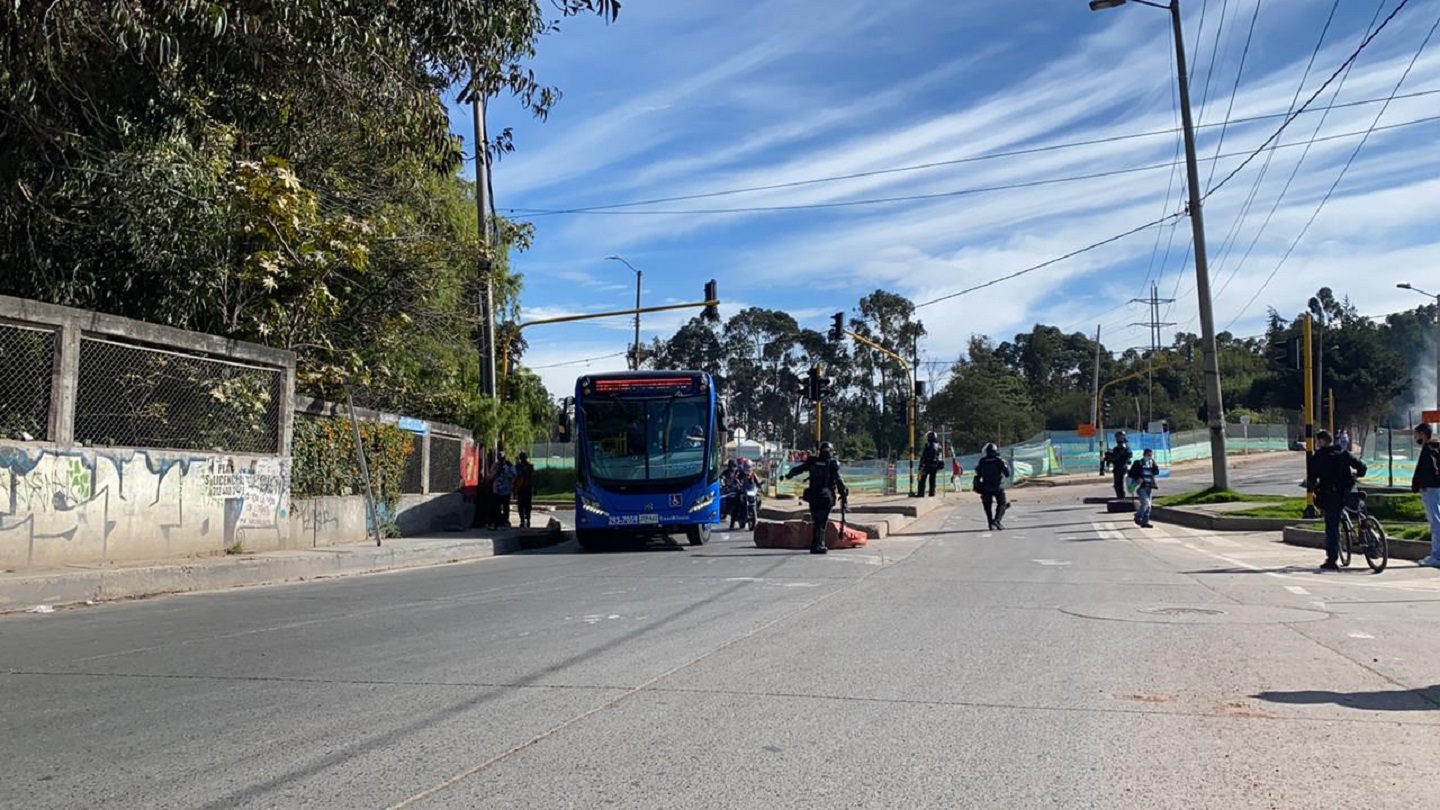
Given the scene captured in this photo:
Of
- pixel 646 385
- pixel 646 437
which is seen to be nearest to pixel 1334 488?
pixel 646 437

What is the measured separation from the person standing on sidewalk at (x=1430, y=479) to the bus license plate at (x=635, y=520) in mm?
11037

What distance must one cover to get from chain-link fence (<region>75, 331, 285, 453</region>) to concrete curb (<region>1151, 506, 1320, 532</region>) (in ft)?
54.9

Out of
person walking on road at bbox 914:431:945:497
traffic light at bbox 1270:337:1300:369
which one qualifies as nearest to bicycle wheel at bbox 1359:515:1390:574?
traffic light at bbox 1270:337:1300:369

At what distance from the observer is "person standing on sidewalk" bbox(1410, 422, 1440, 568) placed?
13.0 m

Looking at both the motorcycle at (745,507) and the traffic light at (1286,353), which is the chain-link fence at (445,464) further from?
the traffic light at (1286,353)

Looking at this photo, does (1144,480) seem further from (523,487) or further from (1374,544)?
(523,487)

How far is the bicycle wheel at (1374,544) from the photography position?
13.2 metres

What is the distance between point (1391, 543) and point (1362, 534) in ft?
7.96

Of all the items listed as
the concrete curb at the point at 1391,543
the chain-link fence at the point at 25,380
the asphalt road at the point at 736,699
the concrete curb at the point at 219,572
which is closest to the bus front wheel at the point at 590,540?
the concrete curb at the point at 219,572

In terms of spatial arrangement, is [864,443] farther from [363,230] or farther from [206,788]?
[206,788]

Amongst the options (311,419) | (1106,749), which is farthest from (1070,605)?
(311,419)

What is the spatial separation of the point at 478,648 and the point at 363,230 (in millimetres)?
11616

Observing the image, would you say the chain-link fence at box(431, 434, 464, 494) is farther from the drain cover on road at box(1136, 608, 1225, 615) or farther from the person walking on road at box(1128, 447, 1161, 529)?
the drain cover on road at box(1136, 608, 1225, 615)

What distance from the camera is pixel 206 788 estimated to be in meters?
4.70
